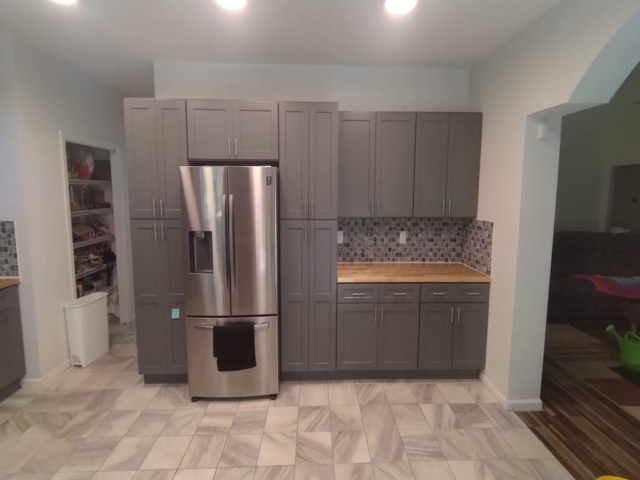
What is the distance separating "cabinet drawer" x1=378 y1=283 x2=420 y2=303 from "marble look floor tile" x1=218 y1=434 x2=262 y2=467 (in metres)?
1.42

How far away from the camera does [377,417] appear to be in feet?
8.06

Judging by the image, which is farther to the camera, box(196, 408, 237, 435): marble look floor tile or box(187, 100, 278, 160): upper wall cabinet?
box(187, 100, 278, 160): upper wall cabinet

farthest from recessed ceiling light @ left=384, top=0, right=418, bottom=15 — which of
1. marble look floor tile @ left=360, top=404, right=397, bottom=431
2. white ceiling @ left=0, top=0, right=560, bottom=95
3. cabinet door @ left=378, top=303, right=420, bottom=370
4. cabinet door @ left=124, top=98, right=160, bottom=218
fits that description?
marble look floor tile @ left=360, top=404, right=397, bottom=431

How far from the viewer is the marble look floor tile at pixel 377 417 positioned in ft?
7.74

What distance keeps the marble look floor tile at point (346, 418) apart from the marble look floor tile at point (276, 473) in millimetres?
441

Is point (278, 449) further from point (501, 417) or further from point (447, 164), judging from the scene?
point (447, 164)

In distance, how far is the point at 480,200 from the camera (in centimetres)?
298

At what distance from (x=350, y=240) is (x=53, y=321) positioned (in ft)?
9.24

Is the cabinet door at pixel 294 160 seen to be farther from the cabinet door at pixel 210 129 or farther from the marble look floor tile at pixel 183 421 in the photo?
the marble look floor tile at pixel 183 421

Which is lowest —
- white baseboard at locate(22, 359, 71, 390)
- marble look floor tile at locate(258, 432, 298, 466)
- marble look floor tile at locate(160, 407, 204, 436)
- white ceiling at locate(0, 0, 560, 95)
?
marble look floor tile at locate(258, 432, 298, 466)

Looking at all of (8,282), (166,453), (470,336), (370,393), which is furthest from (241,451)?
(8,282)

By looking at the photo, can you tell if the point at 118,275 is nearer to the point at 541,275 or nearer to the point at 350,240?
the point at 350,240

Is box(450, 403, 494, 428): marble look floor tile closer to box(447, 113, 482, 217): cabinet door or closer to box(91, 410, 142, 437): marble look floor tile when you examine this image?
box(447, 113, 482, 217): cabinet door

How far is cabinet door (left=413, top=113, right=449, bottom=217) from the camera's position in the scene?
2.96 meters
